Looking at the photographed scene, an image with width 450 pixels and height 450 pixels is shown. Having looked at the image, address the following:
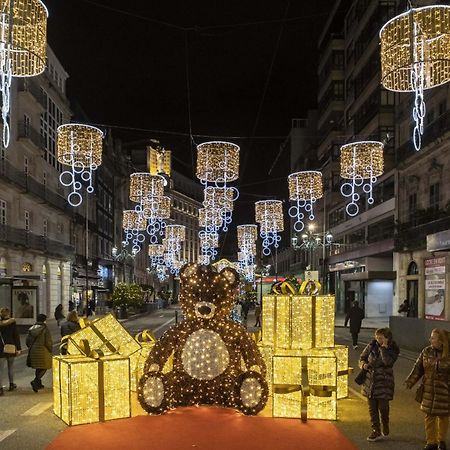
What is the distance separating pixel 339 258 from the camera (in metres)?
52.5

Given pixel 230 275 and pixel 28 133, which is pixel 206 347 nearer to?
pixel 230 275

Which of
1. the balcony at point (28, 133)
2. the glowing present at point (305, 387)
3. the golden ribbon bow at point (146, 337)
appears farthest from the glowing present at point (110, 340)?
the balcony at point (28, 133)

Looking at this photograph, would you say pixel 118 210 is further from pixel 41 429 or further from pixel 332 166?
pixel 41 429

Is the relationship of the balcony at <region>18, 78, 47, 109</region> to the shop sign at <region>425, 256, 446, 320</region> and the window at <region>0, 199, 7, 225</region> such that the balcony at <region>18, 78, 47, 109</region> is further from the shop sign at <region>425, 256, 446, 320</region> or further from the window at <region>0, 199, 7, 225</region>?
the shop sign at <region>425, 256, 446, 320</region>

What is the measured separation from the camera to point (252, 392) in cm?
880

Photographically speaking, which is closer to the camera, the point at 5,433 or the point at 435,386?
the point at 435,386

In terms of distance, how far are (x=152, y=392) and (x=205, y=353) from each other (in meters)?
1.00

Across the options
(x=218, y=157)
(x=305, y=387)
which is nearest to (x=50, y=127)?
(x=218, y=157)

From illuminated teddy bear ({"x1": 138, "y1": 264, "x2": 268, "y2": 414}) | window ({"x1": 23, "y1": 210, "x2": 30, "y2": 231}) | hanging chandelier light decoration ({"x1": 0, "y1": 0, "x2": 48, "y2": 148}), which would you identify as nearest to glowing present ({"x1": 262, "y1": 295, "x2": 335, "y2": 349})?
illuminated teddy bear ({"x1": 138, "y1": 264, "x2": 268, "y2": 414})

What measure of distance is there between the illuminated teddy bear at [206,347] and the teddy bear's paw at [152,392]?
4.2 inches

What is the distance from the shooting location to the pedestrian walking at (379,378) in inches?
311

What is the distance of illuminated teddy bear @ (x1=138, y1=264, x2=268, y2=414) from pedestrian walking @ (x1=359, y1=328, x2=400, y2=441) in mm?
1750

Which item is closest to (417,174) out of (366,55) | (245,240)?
(245,240)

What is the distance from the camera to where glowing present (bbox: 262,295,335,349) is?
9.80 meters
